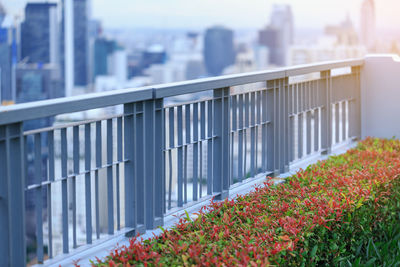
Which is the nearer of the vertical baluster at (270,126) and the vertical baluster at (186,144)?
the vertical baluster at (186,144)

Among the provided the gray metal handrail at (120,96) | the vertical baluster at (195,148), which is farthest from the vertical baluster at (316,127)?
the vertical baluster at (195,148)

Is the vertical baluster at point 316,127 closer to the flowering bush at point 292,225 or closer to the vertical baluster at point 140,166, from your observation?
the flowering bush at point 292,225

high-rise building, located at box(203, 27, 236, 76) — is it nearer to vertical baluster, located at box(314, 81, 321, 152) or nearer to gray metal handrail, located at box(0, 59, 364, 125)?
vertical baluster, located at box(314, 81, 321, 152)

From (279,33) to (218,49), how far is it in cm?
1549

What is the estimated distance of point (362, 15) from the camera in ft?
378

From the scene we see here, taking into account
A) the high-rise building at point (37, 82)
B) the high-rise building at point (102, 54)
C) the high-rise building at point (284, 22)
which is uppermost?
the high-rise building at point (284, 22)

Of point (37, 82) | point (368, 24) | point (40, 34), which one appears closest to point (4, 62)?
point (37, 82)

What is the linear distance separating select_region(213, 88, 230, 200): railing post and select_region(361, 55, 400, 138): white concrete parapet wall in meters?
3.97

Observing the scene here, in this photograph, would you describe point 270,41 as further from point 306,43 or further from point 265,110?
point 265,110

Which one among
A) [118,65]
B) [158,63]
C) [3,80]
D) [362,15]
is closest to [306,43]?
[362,15]

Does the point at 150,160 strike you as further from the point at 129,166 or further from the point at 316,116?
the point at 316,116

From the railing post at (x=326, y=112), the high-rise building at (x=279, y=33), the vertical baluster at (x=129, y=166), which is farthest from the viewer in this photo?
the high-rise building at (x=279, y=33)

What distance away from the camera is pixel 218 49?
463ft

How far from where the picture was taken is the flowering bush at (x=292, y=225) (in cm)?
350
